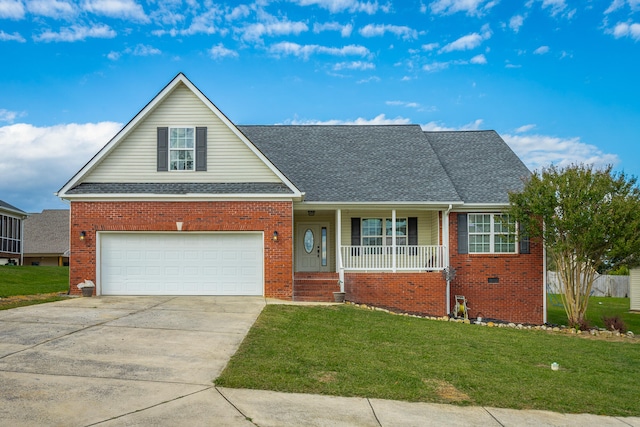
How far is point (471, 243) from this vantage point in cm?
1950

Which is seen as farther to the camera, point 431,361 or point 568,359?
point 568,359

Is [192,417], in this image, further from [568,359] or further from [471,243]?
[471,243]

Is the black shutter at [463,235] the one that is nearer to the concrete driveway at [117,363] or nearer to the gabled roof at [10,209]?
the concrete driveway at [117,363]

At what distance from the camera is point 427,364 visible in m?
9.91

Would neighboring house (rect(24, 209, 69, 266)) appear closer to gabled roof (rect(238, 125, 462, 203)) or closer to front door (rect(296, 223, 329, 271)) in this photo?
gabled roof (rect(238, 125, 462, 203))

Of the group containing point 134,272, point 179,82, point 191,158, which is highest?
point 179,82

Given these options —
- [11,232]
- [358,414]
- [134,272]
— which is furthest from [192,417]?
[11,232]

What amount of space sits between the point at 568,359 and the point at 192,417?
8.23m

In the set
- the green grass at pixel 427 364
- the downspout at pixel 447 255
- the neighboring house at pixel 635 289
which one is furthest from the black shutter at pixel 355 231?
the neighboring house at pixel 635 289

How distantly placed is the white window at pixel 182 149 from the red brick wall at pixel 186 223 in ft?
4.20

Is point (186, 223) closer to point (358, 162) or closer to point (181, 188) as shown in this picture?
point (181, 188)

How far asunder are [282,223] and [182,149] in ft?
12.4

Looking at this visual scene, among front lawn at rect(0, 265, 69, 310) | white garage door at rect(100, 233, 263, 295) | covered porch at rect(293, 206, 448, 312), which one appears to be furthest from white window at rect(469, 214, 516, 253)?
front lawn at rect(0, 265, 69, 310)

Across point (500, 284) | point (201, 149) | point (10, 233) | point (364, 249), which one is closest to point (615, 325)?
point (500, 284)
